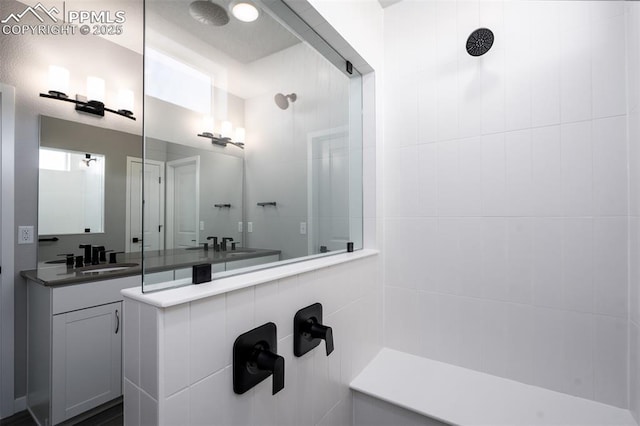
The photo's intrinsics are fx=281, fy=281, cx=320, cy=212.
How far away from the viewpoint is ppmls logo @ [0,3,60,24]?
1719mm

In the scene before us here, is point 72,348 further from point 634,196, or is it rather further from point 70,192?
point 634,196

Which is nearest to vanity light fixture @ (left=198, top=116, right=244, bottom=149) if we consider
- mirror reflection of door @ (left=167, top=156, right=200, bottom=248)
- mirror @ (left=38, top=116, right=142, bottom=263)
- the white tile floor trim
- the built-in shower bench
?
mirror reflection of door @ (left=167, top=156, right=200, bottom=248)

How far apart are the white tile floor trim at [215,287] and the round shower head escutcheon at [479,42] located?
46.3 inches

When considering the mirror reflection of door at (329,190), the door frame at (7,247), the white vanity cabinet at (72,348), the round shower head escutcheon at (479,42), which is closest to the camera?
the round shower head escutcheon at (479,42)

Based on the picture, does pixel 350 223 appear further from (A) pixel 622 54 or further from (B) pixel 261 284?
(A) pixel 622 54

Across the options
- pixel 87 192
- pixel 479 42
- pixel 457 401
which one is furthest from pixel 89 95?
pixel 457 401

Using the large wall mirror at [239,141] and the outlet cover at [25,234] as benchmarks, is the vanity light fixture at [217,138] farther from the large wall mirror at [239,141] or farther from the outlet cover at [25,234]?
the outlet cover at [25,234]

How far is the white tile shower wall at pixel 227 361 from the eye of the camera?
620 mm

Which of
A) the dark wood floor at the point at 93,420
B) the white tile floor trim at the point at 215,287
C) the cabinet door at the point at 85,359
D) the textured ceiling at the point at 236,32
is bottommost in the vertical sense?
the dark wood floor at the point at 93,420

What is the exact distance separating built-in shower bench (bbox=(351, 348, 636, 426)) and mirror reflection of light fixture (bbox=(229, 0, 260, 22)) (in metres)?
1.65

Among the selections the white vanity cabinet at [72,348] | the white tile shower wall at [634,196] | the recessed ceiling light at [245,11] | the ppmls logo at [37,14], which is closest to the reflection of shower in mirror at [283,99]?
the recessed ceiling light at [245,11]

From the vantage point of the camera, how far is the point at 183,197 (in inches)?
40.6

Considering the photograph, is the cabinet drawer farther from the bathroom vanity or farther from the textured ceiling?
the textured ceiling

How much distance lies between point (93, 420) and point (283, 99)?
211 cm
